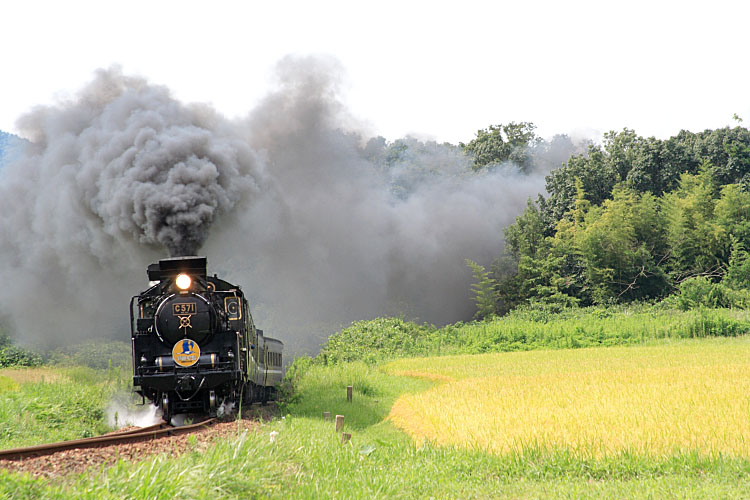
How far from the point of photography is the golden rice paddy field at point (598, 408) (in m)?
7.21

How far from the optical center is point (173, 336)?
31.4ft

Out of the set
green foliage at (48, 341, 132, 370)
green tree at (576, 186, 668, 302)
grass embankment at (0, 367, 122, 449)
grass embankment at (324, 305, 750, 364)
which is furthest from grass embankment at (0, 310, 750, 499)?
green tree at (576, 186, 668, 302)

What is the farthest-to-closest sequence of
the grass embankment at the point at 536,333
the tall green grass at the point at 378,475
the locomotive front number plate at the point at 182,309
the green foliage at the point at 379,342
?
the green foliage at the point at 379,342
the grass embankment at the point at 536,333
the locomotive front number plate at the point at 182,309
the tall green grass at the point at 378,475

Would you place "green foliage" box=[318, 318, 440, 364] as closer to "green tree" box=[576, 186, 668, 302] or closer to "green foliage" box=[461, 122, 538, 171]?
"green tree" box=[576, 186, 668, 302]

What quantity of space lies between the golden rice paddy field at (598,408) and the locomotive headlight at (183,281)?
3.90 m

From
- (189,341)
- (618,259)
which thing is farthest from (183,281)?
(618,259)

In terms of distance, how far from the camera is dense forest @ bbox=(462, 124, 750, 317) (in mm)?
29991

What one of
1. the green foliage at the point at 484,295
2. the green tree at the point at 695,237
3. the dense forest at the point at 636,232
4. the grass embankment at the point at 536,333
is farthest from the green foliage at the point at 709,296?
the green foliage at the point at 484,295

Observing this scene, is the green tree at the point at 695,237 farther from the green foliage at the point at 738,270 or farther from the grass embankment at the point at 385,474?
the grass embankment at the point at 385,474

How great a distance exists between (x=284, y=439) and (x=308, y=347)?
Result: 25468 millimetres

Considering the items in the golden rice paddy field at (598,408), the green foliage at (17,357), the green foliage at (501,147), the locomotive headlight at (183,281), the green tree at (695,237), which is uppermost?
the green foliage at (501,147)

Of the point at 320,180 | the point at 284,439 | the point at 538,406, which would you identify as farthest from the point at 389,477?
the point at 320,180

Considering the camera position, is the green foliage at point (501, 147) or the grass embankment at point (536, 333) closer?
the grass embankment at point (536, 333)

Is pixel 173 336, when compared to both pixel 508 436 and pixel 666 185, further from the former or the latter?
pixel 666 185
